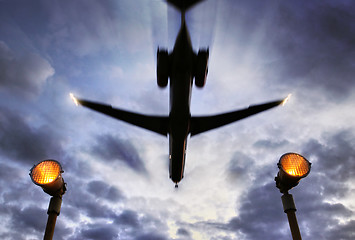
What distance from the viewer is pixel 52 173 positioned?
14.4 feet

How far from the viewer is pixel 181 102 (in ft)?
25.9

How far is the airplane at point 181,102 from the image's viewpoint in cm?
757

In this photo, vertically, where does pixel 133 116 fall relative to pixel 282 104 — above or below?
above

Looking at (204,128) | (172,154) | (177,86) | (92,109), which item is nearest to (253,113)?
(204,128)

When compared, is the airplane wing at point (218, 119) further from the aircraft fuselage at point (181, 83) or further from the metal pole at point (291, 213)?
the metal pole at point (291, 213)

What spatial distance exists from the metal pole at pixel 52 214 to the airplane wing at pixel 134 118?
140 inches

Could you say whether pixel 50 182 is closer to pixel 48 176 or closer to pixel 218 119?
pixel 48 176

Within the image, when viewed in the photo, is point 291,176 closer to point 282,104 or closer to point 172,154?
point 282,104

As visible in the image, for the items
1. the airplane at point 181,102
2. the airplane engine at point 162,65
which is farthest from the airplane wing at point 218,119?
the airplane engine at point 162,65

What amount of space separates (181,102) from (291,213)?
4.66 m

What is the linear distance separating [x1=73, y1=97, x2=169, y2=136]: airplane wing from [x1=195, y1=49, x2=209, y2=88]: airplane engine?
95.9 inches

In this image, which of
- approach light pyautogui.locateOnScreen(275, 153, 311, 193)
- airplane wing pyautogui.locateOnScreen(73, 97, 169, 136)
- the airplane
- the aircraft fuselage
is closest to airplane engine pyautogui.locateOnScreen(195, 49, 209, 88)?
the airplane

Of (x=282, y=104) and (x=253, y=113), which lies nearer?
(x=282, y=104)

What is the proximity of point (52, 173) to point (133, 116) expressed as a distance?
4.95 metres
